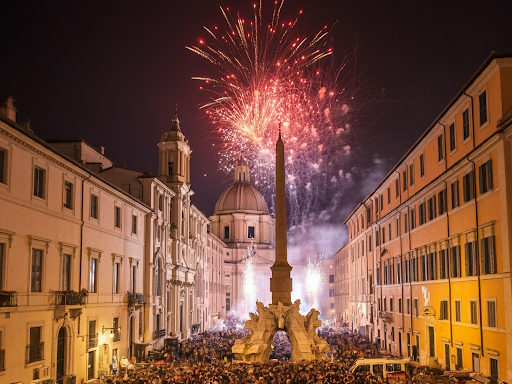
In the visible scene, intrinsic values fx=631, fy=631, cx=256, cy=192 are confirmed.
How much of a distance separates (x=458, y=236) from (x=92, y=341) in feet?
68.2

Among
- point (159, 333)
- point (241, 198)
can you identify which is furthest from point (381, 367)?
point (241, 198)

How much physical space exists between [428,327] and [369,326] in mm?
25180

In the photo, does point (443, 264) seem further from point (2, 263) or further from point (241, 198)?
point (241, 198)

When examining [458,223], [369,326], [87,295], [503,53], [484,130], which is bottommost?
[369,326]

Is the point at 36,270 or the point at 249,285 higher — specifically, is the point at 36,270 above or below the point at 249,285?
above

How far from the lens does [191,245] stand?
2795 inches

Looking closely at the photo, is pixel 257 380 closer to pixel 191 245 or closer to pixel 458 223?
pixel 458 223

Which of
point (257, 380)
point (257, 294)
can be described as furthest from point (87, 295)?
point (257, 294)

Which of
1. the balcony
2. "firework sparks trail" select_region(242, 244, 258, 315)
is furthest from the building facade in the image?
"firework sparks trail" select_region(242, 244, 258, 315)

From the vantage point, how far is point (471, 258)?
30.1m

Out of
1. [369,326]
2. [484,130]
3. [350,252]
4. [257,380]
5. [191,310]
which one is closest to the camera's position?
[257,380]

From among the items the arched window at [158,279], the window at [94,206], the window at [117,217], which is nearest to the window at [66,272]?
the window at [94,206]

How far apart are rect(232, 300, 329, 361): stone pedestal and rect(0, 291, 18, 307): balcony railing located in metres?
18.2

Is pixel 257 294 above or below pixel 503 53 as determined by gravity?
below
